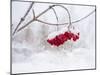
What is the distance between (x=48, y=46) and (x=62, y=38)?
0.17m

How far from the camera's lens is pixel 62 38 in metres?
2.10

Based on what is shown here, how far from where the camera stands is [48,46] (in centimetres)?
205

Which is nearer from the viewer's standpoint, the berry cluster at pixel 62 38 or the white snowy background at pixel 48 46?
the white snowy background at pixel 48 46

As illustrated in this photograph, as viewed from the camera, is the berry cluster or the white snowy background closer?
the white snowy background

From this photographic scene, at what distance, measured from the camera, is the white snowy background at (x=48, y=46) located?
195 cm

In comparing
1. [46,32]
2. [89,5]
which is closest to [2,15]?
[46,32]

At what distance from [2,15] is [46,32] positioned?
462 millimetres

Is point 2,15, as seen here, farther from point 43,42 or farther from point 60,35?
point 60,35

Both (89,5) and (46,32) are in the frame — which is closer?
(46,32)

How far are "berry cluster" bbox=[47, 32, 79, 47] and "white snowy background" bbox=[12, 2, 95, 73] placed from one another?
0.04m

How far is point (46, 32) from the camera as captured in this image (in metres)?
2.04

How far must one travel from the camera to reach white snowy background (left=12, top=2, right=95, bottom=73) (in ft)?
6.39

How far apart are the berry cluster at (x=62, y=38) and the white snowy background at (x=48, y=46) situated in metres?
0.04

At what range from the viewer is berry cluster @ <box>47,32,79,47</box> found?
2070mm
